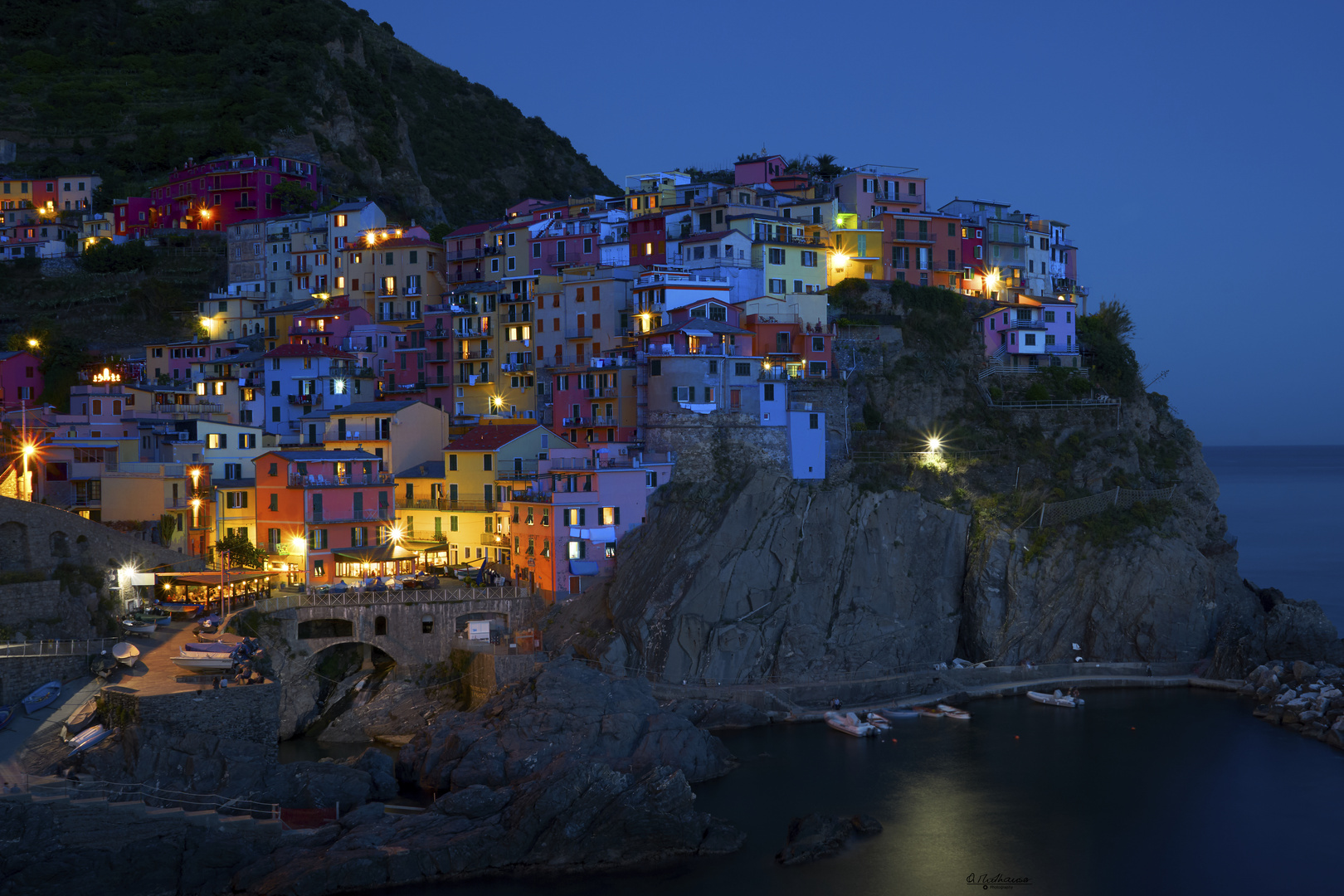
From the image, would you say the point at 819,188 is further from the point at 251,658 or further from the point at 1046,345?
the point at 251,658

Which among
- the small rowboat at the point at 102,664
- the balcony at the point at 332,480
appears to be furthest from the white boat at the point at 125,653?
the balcony at the point at 332,480

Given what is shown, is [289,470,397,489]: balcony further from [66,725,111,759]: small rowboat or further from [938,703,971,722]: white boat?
[938,703,971,722]: white boat

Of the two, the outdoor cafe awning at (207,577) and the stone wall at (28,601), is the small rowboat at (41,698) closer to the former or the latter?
the stone wall at (28,601)

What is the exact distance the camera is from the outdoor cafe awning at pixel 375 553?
5588 centimetres

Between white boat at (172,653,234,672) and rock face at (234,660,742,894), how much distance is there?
18.2 ft

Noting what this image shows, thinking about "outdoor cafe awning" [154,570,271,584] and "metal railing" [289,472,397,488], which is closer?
"outdoor cafe awning" [154,570,271,584]

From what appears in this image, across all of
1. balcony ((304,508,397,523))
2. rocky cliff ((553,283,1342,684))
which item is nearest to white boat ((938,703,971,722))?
rocky cliff ((553,283,1342,684))

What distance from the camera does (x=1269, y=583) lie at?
87.4 meters

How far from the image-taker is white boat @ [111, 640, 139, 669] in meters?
43.7

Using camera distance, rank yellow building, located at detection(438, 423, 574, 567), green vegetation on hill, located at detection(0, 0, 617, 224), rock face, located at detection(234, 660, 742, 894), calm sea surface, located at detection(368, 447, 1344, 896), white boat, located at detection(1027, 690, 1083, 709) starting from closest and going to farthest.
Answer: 1. rock face, located at detection(234, 660, 742, 894)
2. calm sea surface, located at detection(368, 447, 1344, 896)
3. white boat, located at detection(1027, 690, 1083, 709)
4. yellow building, located at detection(438, 423, 574, 567)
5. green vegetation on hill, located at detection(0, 0, 617, 224)

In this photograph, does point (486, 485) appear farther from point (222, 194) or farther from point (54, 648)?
point (222, 194)

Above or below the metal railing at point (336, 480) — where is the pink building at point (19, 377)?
above

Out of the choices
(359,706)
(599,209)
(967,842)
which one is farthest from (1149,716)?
(599,209)

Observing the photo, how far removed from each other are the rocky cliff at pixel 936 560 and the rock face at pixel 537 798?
7.17 meters
